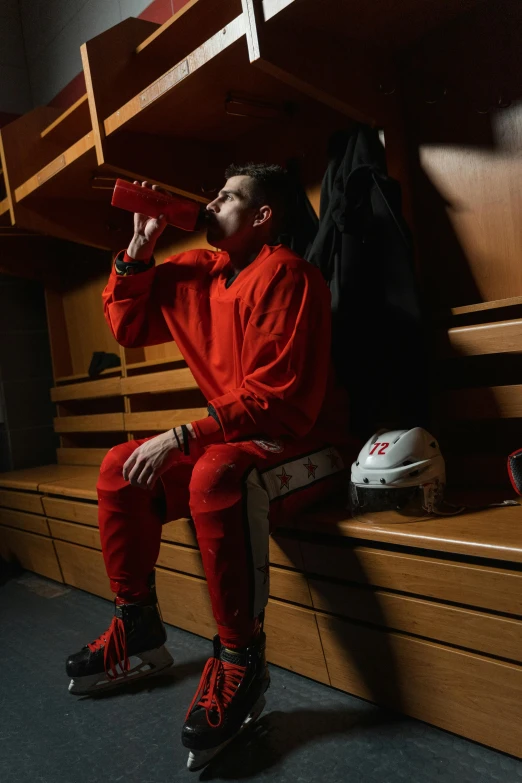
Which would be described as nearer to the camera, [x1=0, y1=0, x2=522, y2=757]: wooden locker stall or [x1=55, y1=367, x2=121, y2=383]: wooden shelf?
[x1=0, y1=0, x2=522, y2=757]: wooden locker stall

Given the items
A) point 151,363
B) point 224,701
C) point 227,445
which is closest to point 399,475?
point 227,445

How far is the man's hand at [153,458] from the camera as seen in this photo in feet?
4.88

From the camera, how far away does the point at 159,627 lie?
170cm

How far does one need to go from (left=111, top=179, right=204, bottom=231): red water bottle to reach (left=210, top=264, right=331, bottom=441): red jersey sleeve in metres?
0.39

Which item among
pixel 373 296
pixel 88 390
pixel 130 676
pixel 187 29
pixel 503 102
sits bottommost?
pixel 130 676

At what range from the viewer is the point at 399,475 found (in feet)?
4.71

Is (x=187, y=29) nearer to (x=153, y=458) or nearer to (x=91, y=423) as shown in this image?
(x=153, y=458)

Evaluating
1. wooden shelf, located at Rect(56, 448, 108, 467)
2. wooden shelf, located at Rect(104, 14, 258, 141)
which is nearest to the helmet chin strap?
wooden shelf, located at Rect(104, 14, 258, 141)

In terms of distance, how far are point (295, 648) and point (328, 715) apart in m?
0.21

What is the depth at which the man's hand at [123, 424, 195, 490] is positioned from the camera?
4.88 ft

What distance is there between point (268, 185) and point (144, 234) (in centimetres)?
39

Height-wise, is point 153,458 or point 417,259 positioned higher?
point 417,259

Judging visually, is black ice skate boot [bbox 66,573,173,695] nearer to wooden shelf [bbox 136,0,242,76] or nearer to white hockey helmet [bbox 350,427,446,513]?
white hockey helmet [bbox 350,427,446,513]

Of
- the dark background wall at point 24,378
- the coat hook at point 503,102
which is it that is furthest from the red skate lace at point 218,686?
the dark background wall at point 24,378
